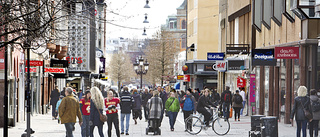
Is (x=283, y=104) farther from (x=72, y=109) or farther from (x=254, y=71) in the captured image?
(x=72, y=109)

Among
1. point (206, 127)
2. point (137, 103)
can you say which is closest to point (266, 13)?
point (137, 103)

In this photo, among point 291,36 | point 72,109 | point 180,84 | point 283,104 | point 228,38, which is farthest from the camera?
point 180,84

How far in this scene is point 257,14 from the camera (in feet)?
Result: 117

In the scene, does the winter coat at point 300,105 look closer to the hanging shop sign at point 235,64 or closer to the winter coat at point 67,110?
the winter coat at point 67,110

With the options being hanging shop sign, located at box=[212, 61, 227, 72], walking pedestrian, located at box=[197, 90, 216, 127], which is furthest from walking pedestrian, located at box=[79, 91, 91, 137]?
hanging shop sign, located at box=[212, 61, 227, 72]

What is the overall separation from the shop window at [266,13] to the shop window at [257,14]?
784 millimetres

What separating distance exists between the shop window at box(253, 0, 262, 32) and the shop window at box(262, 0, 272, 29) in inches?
30.9

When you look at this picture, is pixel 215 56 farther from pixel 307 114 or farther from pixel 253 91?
pixel 307 114

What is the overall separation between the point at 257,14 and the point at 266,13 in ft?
6.19

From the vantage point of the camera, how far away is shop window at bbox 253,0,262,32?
115 ft

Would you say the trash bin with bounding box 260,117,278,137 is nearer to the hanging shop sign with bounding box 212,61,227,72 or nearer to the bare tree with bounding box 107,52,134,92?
the hanging shop sign with bounding box 212,61,227,72

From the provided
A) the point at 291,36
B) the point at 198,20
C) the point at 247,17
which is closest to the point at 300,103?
the point at 291,36

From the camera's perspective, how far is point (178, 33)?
12150cm

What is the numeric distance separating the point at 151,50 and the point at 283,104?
62783 mm
